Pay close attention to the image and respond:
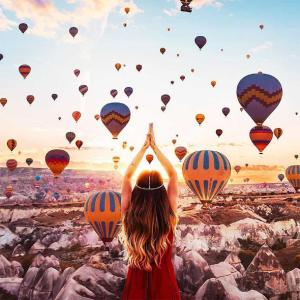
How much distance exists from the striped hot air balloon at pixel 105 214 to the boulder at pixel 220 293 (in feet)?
18.5

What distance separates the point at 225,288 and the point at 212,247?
45.7ft

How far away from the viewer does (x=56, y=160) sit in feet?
106

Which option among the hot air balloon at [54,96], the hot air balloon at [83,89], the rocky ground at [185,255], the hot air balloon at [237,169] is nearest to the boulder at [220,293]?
the rocky ground at [185,255]

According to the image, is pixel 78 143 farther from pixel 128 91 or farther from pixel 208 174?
pixel 208 174

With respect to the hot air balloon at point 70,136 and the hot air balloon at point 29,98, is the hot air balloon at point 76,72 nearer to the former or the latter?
the hot air balloon at point 29,98

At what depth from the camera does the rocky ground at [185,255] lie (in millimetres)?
23328

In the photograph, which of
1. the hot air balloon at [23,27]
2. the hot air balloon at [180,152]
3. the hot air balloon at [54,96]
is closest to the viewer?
the hot air balloon at [23,27]

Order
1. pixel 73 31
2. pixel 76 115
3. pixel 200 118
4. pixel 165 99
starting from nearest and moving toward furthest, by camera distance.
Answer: pixel 73 31 < pixel 165 99 < pixel 200 118 < pixel 76 115

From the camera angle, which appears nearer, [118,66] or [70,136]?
[118,66]

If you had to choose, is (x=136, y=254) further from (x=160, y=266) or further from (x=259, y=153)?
(x=259, y=153)

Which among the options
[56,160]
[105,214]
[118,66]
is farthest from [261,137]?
[118,66]

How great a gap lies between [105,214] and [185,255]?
7.61m

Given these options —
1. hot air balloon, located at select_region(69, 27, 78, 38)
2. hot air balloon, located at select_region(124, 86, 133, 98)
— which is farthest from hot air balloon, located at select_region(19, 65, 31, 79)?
hot air balloon, located at select_region(124, 86, 133, 98)

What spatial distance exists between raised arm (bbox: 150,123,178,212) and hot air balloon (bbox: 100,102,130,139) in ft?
79.5
